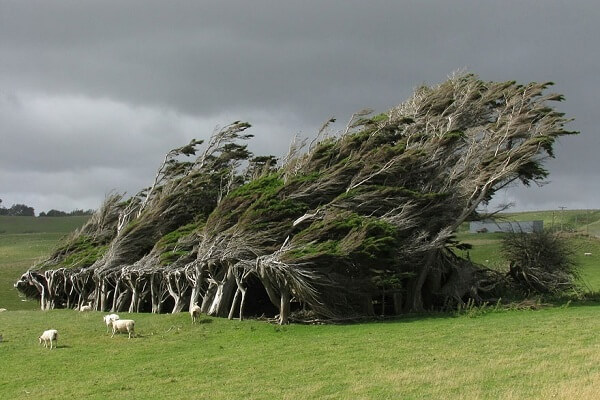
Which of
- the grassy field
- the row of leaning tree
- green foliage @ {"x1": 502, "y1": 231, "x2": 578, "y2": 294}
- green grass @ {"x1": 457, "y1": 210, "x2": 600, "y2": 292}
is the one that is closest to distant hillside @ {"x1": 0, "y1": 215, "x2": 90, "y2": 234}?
green grass @ {"x1": 457, "y1": 210, "x2": 600, "y2": 292}

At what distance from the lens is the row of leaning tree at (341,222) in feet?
95.6

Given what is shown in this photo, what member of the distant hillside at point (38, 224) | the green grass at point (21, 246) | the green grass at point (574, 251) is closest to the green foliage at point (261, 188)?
the green grass at point (574, 251)

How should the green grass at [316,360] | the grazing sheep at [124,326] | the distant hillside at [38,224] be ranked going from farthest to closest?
the distant hillside at [38,224] < the grazing sheep at [124,326] < the green grass at [316,360]

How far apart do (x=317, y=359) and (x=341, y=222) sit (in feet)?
33.6

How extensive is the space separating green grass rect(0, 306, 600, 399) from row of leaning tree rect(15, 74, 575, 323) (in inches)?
108

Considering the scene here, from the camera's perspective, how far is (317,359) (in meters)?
19.6

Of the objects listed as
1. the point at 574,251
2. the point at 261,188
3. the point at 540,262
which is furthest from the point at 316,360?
the point at 574,251

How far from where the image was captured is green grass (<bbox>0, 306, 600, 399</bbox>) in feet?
49.9

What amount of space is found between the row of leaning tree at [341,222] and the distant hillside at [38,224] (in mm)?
83175

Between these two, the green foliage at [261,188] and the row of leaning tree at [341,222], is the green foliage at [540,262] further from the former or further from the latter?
the green foliage at [261,188]

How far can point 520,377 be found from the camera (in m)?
15.4

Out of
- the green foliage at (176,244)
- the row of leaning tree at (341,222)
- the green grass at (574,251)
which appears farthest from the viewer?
the green grass at (574,251)

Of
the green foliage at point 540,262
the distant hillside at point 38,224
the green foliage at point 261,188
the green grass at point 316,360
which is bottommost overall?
the green grass at point 316,360

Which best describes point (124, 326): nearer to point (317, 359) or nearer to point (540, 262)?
point (317, 359)
